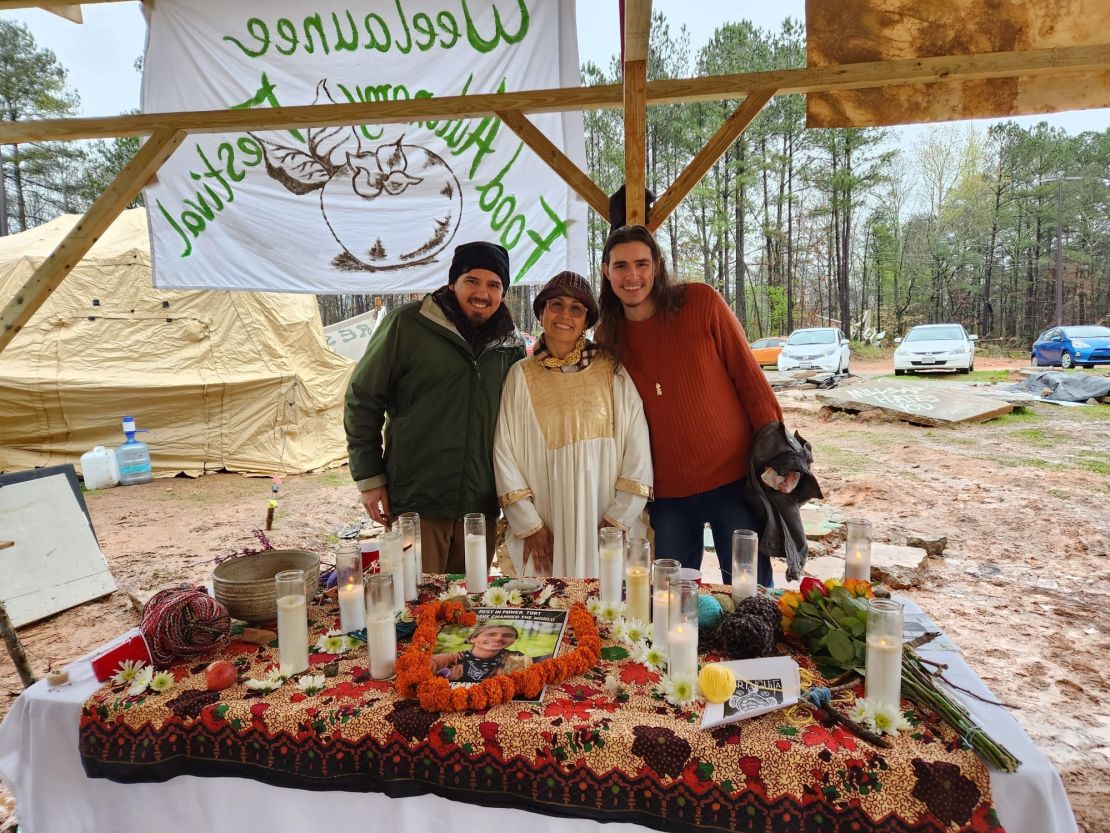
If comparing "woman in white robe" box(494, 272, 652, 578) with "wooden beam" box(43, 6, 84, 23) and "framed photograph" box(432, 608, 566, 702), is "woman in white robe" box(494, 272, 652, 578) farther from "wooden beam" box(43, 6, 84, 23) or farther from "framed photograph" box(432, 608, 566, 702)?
"wooden beam" box(43, 6, 84, 23)

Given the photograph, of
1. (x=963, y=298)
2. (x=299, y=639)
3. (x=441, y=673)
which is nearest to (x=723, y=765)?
(x=441, y=673)

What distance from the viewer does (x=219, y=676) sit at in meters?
1.61

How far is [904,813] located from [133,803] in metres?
1.78

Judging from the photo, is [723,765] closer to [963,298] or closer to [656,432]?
[656,432]

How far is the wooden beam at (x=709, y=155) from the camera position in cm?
320

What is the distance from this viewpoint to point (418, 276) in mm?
3832

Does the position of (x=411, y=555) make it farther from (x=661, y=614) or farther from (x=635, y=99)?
(x=635, y=99)

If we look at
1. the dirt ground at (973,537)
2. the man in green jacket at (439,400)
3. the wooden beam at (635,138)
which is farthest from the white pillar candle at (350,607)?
the wooden beam at (635,138)

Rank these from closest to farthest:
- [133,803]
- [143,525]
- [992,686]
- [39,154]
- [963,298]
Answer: [133,803] < [992,686] < [143,525] < [39,154] < [963,298]

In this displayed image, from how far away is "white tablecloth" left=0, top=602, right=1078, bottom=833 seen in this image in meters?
1.25

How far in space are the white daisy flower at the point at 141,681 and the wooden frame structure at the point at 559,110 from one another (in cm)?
244

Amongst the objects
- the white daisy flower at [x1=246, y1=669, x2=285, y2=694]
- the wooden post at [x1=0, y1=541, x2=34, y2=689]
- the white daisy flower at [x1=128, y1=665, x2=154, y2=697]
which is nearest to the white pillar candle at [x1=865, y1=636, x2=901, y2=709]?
the white daisy flower at [x1=246, y1=669, x2=285, y2=694]

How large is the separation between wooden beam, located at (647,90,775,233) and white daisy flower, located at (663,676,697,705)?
7.70ft

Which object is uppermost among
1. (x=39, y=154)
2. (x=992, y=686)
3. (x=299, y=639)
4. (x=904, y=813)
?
(x=39, y=154)
